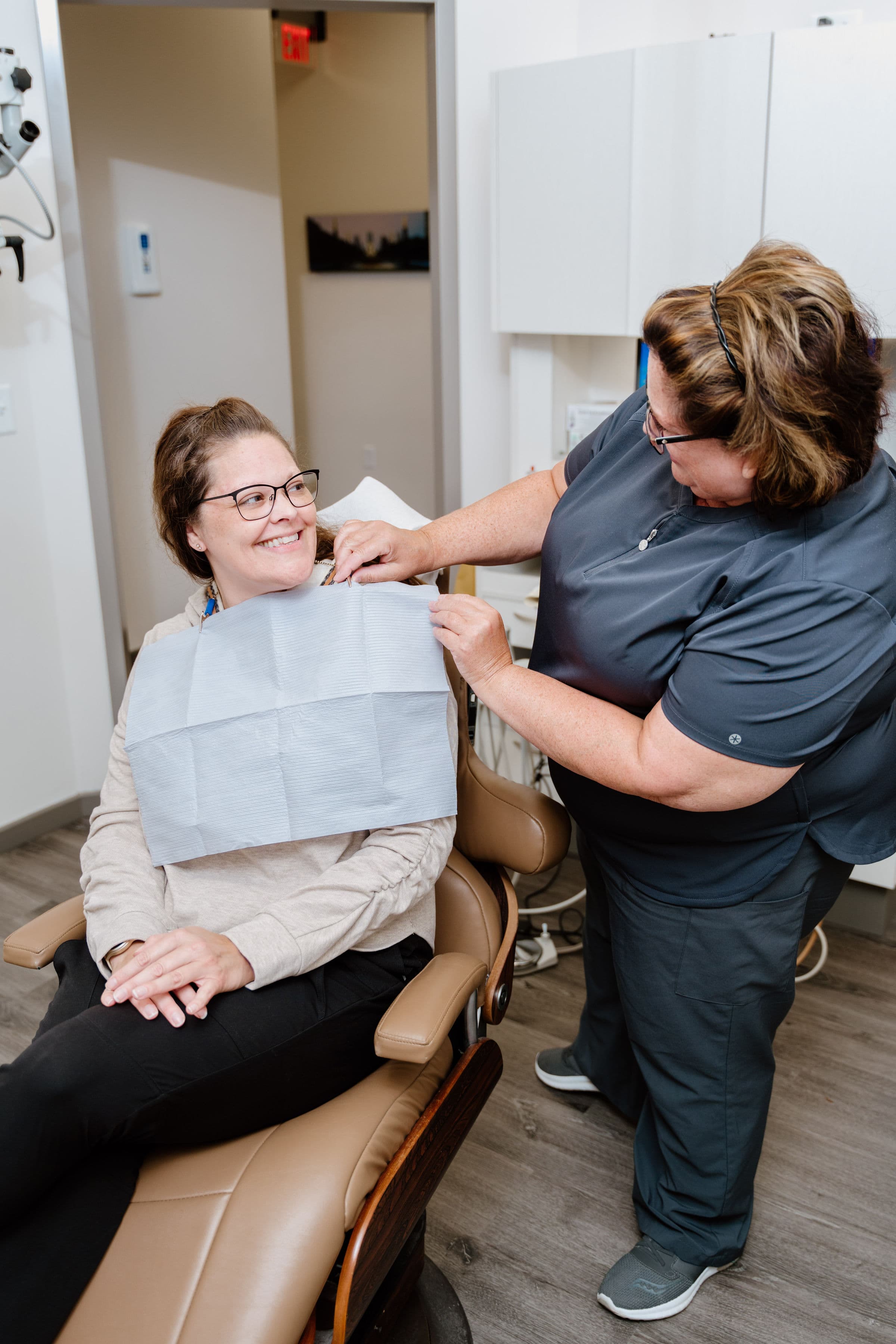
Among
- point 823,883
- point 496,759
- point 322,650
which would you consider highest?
point 322,650

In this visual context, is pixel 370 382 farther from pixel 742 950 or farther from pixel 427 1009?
pixel 427 1009

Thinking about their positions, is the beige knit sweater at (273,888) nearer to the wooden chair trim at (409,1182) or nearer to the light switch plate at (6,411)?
the wooden chair trim at (409,1182)

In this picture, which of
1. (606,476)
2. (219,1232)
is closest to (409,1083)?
(219,1232)

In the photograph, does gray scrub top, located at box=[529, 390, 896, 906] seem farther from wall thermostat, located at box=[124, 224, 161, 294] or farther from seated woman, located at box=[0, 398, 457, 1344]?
wall thermostat, located at box=[124, 224, 161, 294]

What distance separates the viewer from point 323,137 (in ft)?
16.2

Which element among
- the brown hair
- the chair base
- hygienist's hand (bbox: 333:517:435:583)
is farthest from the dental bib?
the chair base

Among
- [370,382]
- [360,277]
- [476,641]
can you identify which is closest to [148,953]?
[476,641]

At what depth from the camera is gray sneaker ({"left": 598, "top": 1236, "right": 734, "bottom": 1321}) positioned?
1.50m

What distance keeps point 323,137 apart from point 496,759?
3605mm

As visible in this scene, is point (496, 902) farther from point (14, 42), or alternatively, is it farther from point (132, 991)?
point (14, 42)

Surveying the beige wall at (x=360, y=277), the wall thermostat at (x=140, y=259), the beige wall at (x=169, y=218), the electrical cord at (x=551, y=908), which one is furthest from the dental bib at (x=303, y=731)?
the beige wall at (x=360, y=277)

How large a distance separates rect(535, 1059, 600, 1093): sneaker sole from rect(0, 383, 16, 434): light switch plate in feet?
6.42

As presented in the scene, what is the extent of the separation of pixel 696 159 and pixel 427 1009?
5.88ft

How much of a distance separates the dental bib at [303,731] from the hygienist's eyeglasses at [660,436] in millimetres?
Answer: 359
